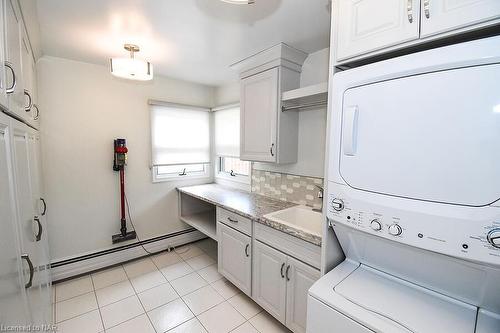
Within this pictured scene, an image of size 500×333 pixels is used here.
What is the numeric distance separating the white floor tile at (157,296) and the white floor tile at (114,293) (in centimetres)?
15

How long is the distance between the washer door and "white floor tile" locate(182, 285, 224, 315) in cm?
176

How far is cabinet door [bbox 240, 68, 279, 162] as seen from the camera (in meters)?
2.05

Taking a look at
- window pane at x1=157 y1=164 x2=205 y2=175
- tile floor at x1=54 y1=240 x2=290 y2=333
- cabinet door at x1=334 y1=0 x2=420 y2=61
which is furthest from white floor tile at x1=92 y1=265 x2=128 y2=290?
cabinet door at x1=334 y1=0 x2=420 y2=61

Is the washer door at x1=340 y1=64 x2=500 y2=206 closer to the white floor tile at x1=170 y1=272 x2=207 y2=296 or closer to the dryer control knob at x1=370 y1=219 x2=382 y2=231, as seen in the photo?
the dryer control knob at x1=370 y1=219 x2=382 y2=231

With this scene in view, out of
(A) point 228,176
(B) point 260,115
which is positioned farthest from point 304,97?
(A) point 228,176

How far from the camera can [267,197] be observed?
8.38ft

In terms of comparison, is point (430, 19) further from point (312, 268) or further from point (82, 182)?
point (82, 182)

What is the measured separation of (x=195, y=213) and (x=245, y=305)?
5.08ft

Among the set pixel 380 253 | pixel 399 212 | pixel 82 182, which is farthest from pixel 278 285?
pixel 82 182

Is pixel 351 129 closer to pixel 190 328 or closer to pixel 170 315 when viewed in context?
pixel 190 328

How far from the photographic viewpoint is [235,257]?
2.10m

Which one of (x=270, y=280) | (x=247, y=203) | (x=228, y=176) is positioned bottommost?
(x=270, y=280)

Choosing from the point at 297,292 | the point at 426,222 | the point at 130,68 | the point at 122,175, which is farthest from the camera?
the point at 122,175

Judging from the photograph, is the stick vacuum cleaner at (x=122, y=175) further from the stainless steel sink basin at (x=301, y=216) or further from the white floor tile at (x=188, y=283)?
the stainless steel sink basin at (x=301, y=216)
